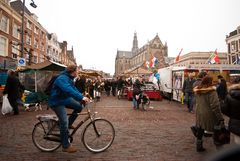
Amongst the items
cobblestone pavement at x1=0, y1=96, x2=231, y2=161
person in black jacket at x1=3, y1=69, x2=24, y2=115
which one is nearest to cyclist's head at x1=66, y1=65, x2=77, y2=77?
cobblestone pavement at x1=0, y1=96, x2=231, y2=161

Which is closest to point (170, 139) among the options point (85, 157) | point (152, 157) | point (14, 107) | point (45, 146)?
point (152, 157)

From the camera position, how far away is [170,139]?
612cm

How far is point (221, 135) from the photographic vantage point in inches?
170

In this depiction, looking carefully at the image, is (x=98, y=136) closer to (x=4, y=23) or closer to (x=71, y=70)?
(x=71, y=70)

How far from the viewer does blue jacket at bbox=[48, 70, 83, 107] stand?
15.2ft

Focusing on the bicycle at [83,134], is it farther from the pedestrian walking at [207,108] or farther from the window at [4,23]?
the window at [4,23]

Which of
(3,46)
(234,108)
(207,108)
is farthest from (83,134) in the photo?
(3,46)

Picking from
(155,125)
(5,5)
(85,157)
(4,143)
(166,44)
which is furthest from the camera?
(166,44)

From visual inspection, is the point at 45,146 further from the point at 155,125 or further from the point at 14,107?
the point at 14,107

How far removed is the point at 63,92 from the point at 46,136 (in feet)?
3.50

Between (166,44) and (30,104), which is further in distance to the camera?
(166,44)

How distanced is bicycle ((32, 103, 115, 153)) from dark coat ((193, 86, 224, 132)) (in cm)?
196

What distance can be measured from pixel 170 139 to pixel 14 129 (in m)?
4.71

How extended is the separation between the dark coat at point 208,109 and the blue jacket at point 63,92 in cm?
253
